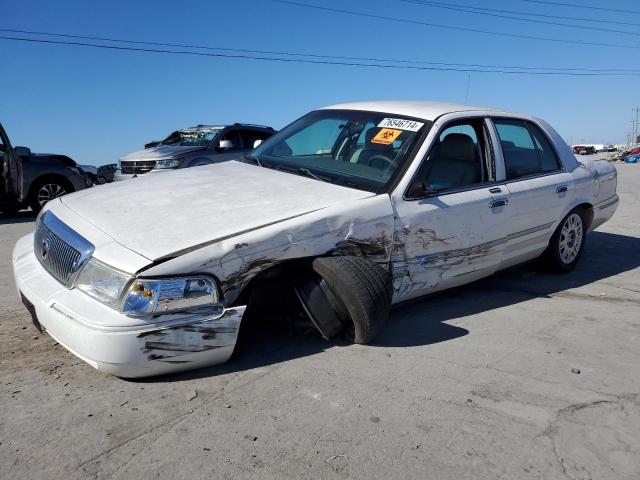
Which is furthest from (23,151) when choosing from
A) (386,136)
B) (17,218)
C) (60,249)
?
(386,136)

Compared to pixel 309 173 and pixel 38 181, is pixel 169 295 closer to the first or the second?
pixel 309 173

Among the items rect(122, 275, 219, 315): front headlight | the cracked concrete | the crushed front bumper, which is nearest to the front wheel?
the cracked concrete

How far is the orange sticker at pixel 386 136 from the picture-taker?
4277 millimetres

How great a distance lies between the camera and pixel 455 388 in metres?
3.14

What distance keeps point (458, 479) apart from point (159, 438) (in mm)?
1295

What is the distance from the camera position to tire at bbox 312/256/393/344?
333cm

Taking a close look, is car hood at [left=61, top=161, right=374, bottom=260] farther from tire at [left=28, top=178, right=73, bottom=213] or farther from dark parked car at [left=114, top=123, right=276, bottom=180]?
tire at [left=28, top=178, right=73, bottom=213]

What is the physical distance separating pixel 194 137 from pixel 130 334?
9.71 m

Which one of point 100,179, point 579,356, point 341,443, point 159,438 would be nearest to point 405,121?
point 579,356

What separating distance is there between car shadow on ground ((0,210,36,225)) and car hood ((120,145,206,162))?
2046 millimetres

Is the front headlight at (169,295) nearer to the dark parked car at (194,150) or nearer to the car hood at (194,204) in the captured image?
the car hood at (194,204)

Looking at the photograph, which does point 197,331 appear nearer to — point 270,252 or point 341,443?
point 270,252

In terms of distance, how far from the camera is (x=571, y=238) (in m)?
5.65

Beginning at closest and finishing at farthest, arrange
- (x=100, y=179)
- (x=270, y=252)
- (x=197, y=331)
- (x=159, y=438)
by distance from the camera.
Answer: (x=159, y=438)
(x=197, y=331)
(x=270, y=252)
(x=100, y=179)
